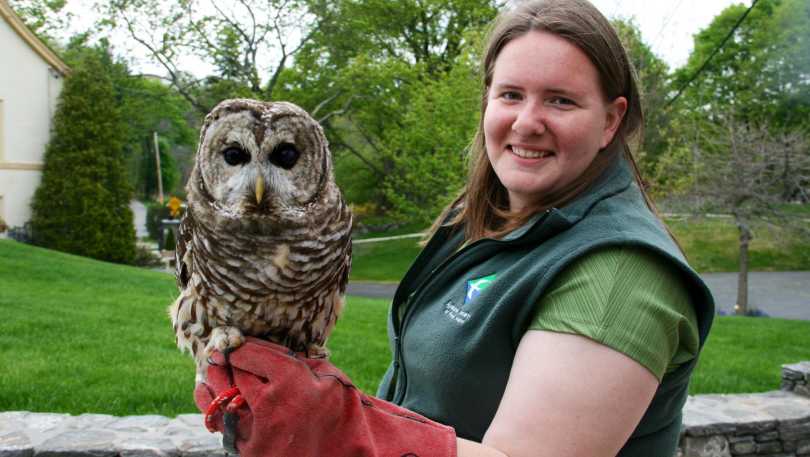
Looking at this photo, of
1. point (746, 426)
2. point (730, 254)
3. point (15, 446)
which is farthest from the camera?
point (730, 254)

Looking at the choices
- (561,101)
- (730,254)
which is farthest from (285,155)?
(730,254)

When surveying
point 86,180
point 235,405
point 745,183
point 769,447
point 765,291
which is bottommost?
point 765,291

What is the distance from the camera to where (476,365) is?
64.6 inches

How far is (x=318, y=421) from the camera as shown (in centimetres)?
157

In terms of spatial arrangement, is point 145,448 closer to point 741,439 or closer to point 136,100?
point 741,439

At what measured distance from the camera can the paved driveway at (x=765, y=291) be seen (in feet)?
51.4

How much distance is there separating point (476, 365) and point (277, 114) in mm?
805

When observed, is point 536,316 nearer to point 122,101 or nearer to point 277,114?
point 277,114

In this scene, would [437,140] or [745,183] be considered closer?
[745,183]

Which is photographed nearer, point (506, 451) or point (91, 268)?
point (506, 451)

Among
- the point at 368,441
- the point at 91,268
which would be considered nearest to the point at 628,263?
the point at 368,441

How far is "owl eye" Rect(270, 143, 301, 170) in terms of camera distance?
172 centimetres

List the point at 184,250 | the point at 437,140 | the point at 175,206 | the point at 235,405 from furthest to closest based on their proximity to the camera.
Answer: the point at 437,140 < the point at 175,206 < the point at 184,250 < the point at 235,405

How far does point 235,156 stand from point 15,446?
2.84 m
